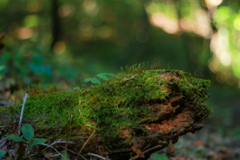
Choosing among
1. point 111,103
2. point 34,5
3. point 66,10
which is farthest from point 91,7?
point 111,103

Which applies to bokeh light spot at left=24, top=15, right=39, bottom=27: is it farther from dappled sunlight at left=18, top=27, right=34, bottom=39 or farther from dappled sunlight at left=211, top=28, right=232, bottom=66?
dappled sunlight at left=211, top=28, right=232, bottom=66

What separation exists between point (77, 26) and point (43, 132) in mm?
9940

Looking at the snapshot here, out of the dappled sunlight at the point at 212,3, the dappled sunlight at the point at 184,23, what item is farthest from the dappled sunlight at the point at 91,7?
the dappled sunlight at the point at 212,3

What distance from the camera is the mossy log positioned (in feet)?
5.17

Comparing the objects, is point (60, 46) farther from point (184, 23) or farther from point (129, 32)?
point (184, 23)

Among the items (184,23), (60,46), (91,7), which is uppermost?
(91,7)

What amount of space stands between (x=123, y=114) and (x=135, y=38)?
8.79 m

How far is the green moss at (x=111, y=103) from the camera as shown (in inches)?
64.1

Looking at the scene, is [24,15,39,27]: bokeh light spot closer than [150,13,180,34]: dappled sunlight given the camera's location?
Yes

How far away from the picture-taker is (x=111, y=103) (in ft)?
5.55

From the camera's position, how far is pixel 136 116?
5.33 ft

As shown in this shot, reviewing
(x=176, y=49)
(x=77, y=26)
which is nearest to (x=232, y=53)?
(x=176, y=49)

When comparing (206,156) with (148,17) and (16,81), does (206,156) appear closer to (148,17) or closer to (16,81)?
(16,81)

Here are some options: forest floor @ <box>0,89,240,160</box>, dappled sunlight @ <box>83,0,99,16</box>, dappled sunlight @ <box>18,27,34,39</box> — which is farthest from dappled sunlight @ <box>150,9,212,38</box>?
forest floor @ <box>0,89,240,160</box>
